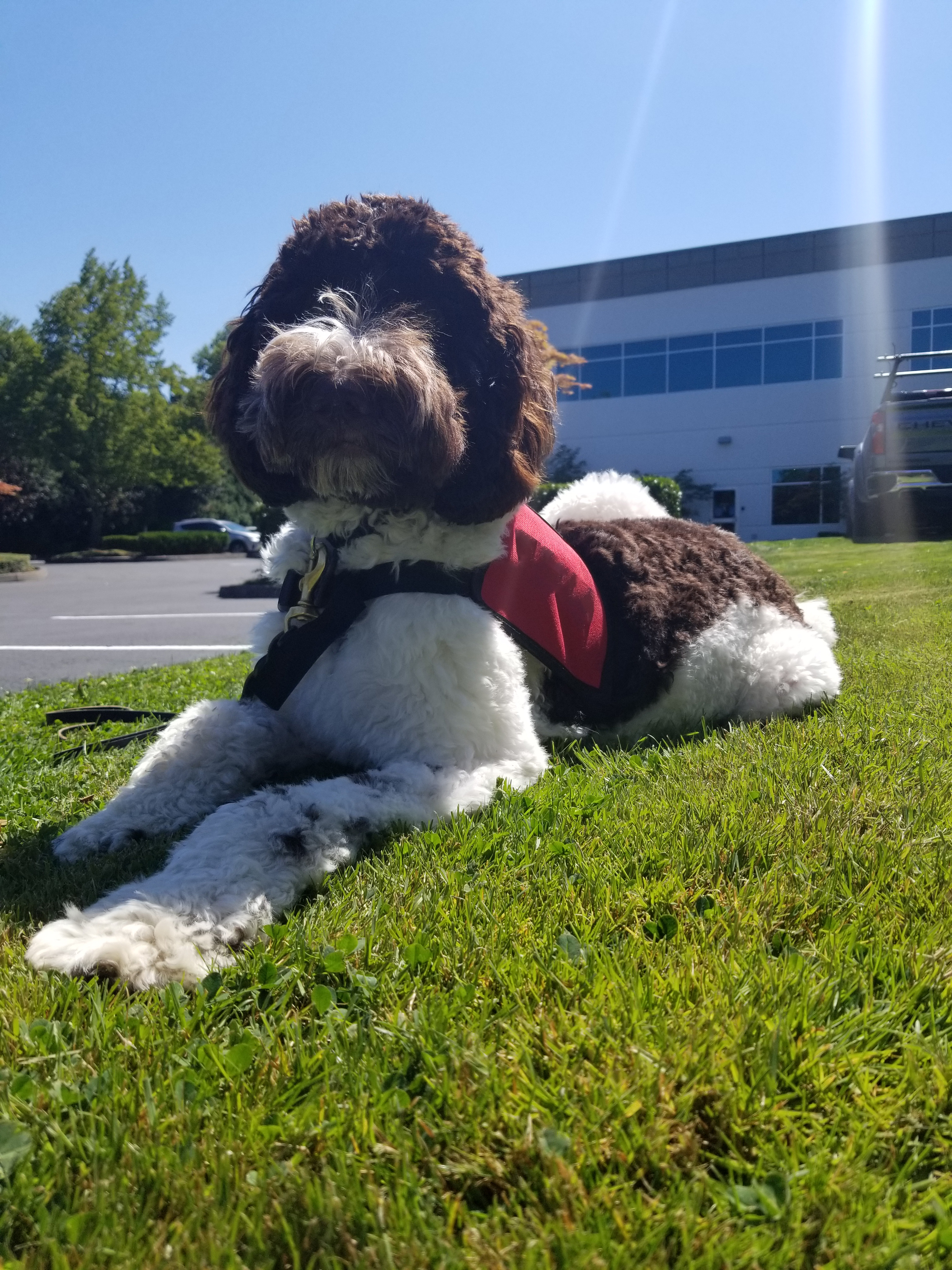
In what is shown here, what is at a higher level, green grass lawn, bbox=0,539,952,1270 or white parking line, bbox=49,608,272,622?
white parking line, bbox=49,608,272,622

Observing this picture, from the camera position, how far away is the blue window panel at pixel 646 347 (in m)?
33.7

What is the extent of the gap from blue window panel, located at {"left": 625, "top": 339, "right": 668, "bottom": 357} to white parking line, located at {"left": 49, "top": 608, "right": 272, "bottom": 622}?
23564mm

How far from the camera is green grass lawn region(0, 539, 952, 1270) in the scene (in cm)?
119

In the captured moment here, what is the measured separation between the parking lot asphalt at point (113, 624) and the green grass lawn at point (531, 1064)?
3925 mm

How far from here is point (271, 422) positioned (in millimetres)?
2598

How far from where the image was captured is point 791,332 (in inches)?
1273

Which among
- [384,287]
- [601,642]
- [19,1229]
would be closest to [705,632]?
[601,642]

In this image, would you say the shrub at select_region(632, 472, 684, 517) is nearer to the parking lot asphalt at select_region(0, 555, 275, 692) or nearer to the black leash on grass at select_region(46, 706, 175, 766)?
the parking lot asphalt at select_region(0, 555, 275, 692)

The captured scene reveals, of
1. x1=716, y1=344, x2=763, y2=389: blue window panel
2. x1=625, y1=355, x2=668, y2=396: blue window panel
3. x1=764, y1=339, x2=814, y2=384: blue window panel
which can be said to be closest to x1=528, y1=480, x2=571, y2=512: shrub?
x1=625, y1=355, x2=668, y2=396: blue window panel

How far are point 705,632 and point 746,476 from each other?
31.4 meters

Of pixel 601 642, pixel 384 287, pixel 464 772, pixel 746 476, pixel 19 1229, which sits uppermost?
pixel 746 476

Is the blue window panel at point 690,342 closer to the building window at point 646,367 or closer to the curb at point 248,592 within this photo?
the building window at point 646,367

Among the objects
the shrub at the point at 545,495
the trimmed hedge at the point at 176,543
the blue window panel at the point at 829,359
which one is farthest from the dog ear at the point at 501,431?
the trimmed hedge at the point at 176,543

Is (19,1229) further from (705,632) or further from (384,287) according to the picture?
(705,632)
